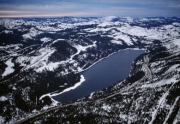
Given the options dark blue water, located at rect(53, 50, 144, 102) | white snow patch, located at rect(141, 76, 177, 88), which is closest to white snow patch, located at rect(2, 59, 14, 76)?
dark blue water, located at rect(53, 50, 144, 102)

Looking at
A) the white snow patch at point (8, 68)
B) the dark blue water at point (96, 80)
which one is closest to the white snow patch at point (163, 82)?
the dark blue water at point (96, 80)

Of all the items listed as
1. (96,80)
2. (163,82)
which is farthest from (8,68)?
(163,82)

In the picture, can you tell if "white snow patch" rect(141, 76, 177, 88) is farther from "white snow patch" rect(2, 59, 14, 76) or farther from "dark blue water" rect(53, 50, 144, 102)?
"white snow patch" rect(2, 59, 14, 76)

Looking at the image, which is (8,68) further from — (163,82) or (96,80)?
(163,82)

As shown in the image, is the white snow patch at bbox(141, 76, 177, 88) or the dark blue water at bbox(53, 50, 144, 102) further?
the dark blue water at bbox(53, 50, 144, 102)

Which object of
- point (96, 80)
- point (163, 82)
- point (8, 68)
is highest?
point (163, 82)

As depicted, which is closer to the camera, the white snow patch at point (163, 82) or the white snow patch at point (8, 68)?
the white snow patch at point (163, 82)

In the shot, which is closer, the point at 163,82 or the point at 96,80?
the point at 163,82

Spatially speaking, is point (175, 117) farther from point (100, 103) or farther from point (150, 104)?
point (100, 103)

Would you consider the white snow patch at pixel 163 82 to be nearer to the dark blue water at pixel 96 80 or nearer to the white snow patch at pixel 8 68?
the dark blue water at pixel 96 80

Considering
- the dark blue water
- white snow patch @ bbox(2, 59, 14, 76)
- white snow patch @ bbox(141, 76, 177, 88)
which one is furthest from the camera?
white snow patch @ bbox(2, 59, 14, 76)

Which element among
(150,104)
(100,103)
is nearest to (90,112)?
(100,103)
